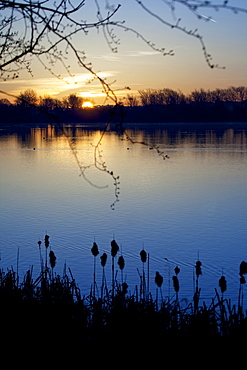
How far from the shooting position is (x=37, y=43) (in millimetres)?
3148

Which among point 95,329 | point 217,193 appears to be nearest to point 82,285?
point 95,329

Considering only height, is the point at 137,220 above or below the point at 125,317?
below

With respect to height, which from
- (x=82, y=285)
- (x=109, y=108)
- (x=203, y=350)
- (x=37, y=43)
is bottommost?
(x=82, y=285)

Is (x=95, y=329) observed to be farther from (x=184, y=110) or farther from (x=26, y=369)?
(x=184, y=110)

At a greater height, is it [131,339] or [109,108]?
[109,108]

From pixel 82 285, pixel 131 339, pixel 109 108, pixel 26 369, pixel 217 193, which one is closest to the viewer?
pixel 109 108

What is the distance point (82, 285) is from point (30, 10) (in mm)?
4880

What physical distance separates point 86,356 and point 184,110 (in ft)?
298

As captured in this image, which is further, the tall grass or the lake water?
the lake water

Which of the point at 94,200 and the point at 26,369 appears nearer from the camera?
the point at 26,369

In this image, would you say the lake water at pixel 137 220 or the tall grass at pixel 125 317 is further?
the lake water at pixel 137 220

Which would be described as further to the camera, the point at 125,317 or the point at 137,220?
the point at 137,220

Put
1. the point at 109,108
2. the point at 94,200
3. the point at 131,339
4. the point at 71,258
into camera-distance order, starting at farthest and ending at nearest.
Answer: the point at 94,200 < the point at 71,258 < the point at 131,339 < the point at 109,108

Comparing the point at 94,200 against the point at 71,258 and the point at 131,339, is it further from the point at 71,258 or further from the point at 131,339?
the point at 131,339
